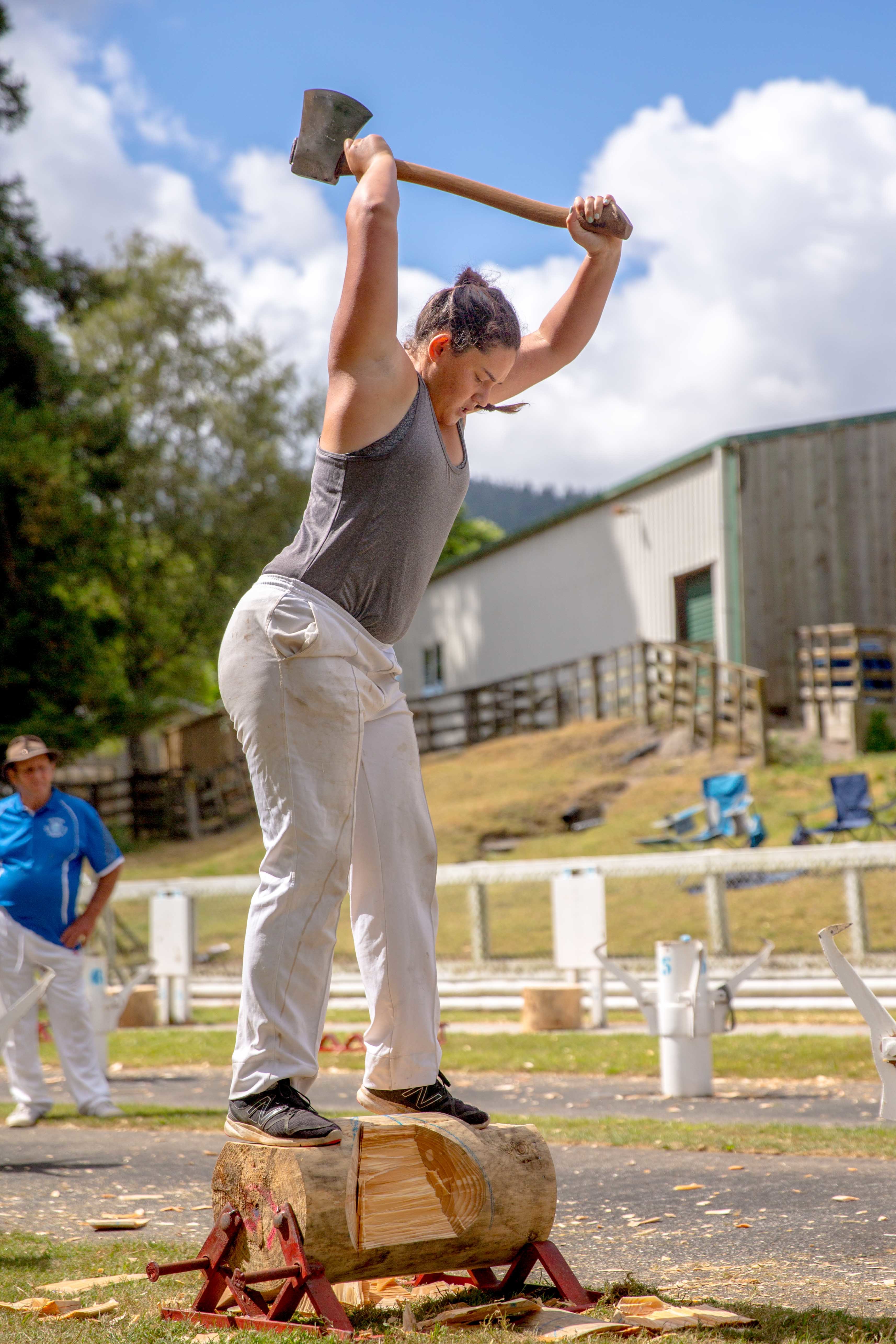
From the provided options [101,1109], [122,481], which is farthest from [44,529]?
[101,1109]

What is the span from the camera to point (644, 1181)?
15.9 ft

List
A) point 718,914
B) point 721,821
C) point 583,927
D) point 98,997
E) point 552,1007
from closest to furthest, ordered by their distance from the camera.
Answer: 1. point 98,997
2. point 552,1007
3. point 583,927
4. point 718,914
5. point 721,821

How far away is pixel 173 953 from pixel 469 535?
4815cm

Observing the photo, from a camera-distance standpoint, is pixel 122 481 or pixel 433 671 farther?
pixel 433 671

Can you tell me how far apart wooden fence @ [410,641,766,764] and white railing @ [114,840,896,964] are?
6354mm

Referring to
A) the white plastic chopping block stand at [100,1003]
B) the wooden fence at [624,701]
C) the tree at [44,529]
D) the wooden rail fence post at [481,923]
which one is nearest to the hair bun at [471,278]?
the white plastic chopping block stand at [100,1003]

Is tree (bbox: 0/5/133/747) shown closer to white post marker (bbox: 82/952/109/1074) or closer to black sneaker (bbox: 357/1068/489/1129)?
white post marker (bbox: 82/952/109/1074)

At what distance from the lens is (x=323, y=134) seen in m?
3.34

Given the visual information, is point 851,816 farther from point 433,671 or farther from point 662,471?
Answer: point 433,671

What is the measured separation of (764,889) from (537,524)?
19.2 meters

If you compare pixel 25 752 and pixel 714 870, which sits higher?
pixel 25 752

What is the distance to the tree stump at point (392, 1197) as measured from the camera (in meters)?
2.92

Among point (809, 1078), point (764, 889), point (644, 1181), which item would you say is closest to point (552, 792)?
point (764, 889)

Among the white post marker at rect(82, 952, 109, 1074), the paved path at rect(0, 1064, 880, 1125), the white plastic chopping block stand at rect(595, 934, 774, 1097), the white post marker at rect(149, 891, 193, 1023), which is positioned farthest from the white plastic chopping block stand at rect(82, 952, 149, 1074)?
the white post marker at rect(149, 891, 193, 1023)
